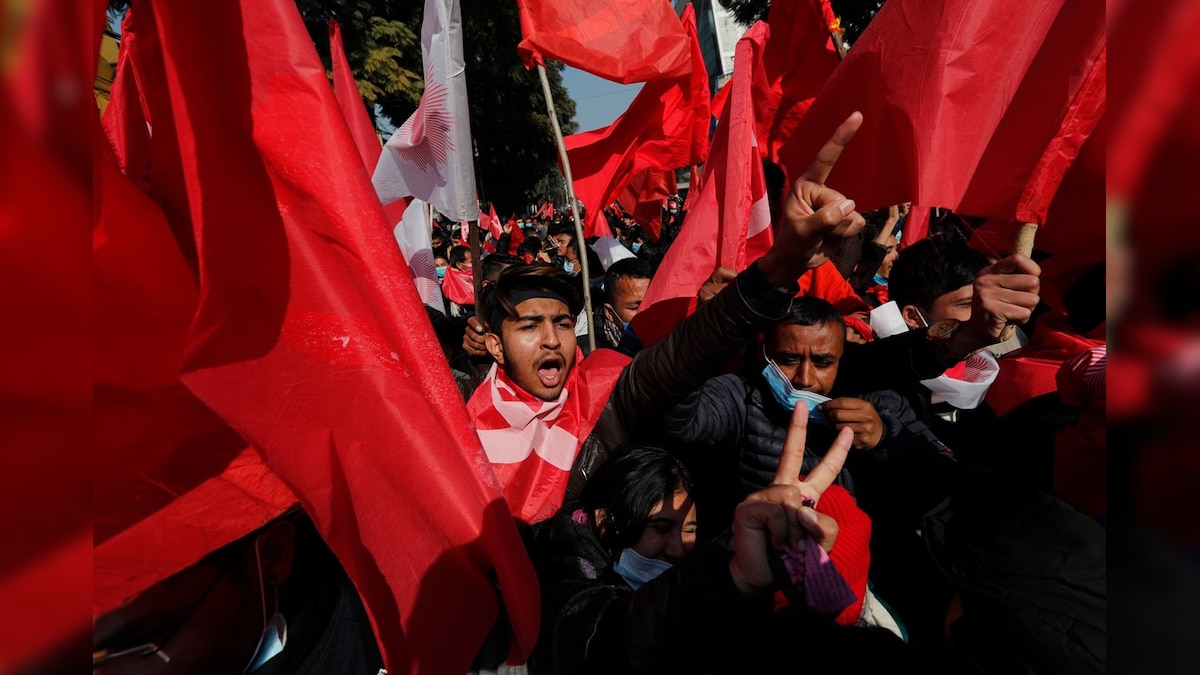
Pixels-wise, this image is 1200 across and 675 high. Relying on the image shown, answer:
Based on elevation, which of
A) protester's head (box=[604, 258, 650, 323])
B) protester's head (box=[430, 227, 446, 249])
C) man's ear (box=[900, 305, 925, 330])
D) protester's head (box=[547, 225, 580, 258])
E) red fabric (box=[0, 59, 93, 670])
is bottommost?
protester's head (box=[430, 227, 446, 249])

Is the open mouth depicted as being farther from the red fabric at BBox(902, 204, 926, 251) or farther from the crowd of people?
the red fabric at BBox(902, 204, 926, 251)

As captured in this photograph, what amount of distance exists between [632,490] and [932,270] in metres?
1.62

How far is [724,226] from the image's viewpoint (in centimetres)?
248

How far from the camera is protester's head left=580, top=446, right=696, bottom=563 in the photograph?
5.76 feet

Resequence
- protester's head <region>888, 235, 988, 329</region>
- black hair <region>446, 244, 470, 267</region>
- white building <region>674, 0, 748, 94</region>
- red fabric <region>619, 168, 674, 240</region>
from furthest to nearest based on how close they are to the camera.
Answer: white building <region>674, 0, 748, 94</region> → black hair <region>446, 244, 470, 267</region> → red fabric <region>619, 168, 674, 240</region> → protester's head <region>888, 235, 988, 329</region>

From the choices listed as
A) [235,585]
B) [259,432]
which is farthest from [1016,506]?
[235,585]

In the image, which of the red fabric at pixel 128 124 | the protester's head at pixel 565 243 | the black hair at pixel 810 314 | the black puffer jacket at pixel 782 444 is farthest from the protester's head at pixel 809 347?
the protester's head at pixel 565 243

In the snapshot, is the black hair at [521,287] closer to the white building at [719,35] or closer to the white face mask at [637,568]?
the white face mask at [637,568]

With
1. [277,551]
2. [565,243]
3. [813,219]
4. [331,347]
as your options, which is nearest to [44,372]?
[331,347]

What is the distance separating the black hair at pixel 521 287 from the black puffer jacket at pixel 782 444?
2.29ft

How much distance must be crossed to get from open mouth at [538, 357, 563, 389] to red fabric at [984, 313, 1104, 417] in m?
1.46

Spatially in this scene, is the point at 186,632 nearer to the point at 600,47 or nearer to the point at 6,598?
the point at 6,598

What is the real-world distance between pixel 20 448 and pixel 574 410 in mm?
1783

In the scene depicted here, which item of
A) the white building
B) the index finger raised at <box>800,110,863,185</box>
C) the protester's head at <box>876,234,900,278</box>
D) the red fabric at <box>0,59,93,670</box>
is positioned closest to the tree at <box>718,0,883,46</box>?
the protester's head at <box>876,234,900,278</box>
